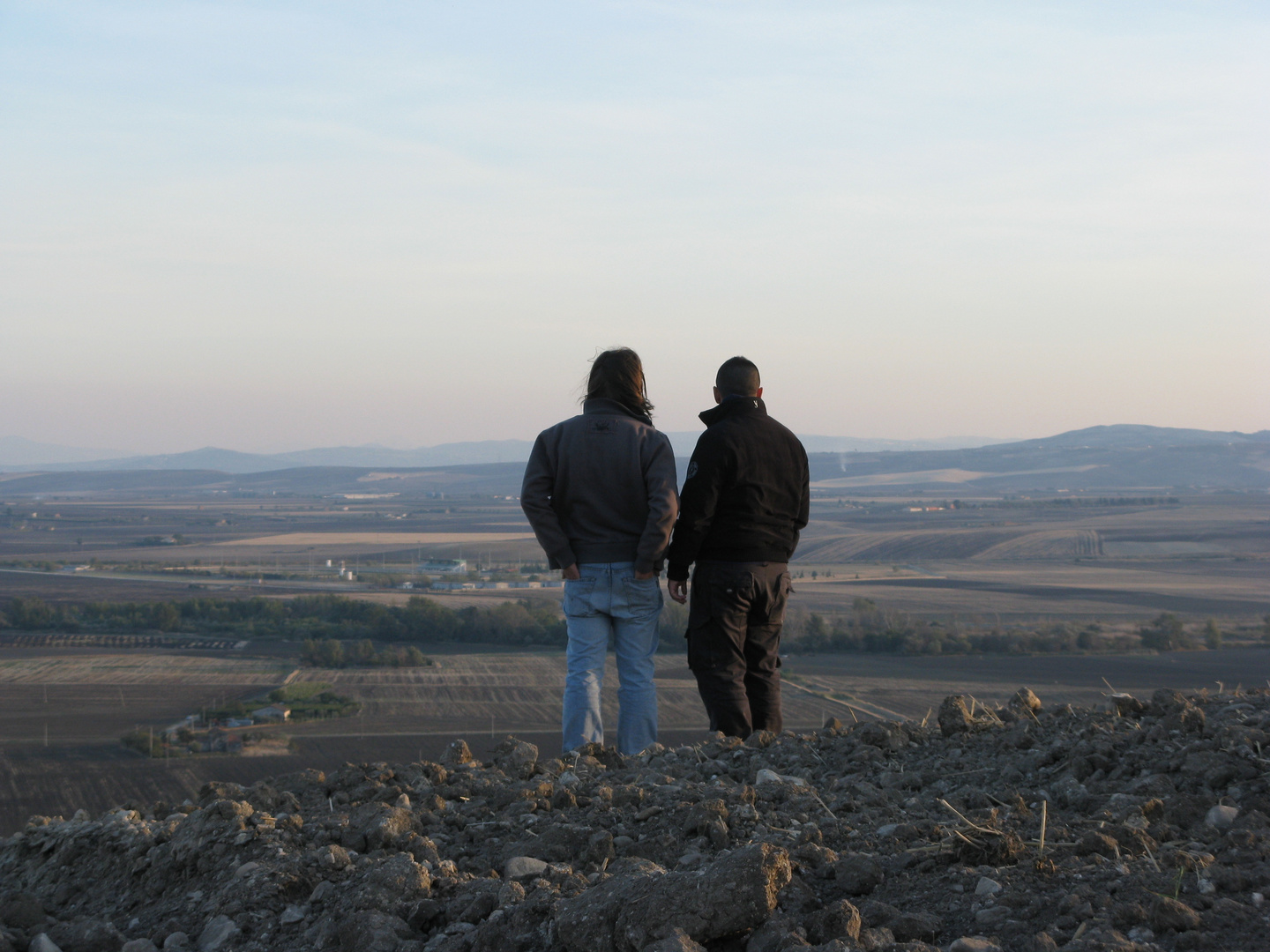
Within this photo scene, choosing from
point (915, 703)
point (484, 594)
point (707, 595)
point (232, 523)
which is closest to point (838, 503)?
point (232, 523)

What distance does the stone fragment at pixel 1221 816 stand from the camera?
270 centimetres

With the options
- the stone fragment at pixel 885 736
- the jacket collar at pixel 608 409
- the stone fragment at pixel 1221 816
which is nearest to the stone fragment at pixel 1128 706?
the stone fragment at pixel 885 736

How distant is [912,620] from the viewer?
29.8 m

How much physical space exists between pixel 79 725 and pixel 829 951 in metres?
16.4

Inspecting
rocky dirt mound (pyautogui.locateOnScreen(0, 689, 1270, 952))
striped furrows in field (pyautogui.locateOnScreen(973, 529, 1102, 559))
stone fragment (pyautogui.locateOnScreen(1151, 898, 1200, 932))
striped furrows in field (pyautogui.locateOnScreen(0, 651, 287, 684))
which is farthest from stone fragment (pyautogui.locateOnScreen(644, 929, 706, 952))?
striped furrows in field (pyautogui.locateOnScreen(973, 529, 1102, 559))

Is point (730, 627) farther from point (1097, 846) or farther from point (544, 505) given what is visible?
point (1097, 846)

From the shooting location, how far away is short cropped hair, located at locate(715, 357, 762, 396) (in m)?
5.05

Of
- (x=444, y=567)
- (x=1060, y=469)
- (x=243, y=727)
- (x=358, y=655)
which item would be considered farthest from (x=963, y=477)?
(x=243, y=727)

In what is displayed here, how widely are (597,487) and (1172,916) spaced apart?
3.25 metres

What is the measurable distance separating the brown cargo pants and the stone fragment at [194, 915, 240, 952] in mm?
2617

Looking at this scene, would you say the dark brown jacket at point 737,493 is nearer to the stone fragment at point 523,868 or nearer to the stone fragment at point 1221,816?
the stone fragment at point 523,868

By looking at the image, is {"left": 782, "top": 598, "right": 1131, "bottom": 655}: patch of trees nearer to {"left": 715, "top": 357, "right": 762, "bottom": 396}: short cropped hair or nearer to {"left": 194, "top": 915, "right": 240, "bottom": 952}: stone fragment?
{"left": 715, "top": 357, "right": 762, "bottom": 396}: short cropped hair

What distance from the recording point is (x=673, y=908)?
2129 millimetres

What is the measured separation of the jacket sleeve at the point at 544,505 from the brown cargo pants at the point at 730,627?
0.70 m
